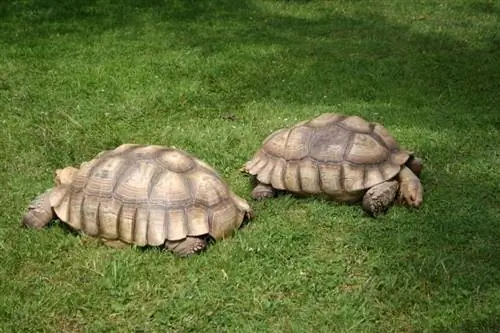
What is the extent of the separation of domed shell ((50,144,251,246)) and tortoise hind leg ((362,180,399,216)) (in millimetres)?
1230

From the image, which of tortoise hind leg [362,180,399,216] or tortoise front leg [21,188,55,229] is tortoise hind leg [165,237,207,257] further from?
tortoise hind leg [362,180,399,216]

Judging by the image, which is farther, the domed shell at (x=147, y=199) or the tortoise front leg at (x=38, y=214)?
the tortoise front leg at (x=38, y=214)

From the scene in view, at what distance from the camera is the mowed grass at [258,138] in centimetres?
502

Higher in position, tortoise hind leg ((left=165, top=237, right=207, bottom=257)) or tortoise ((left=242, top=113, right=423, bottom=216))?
tortoise ((left=242, top=113, right=423, bottom=216))

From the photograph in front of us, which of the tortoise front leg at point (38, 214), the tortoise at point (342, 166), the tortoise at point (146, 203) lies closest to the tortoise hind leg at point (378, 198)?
the tortoise at point (342, 166)

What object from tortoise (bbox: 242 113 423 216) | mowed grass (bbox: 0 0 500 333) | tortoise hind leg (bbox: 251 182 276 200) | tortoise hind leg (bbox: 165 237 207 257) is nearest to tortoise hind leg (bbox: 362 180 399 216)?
tortoise (bbox: 242 113 423 216)

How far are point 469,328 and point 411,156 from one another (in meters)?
2.35

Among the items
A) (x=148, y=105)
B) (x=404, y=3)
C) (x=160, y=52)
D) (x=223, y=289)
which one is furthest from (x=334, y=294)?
(x=404, y=3)

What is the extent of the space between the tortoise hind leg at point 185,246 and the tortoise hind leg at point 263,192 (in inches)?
48.3

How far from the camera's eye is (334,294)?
518cm

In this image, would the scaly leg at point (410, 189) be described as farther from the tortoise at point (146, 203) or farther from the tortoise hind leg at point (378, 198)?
the tortoise at point (146, 203)

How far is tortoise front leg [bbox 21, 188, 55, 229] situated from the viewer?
233 inches

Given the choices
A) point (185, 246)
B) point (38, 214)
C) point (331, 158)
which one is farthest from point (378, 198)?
point (38, 214)

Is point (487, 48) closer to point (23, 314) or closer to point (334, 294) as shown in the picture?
point (334, 294)
